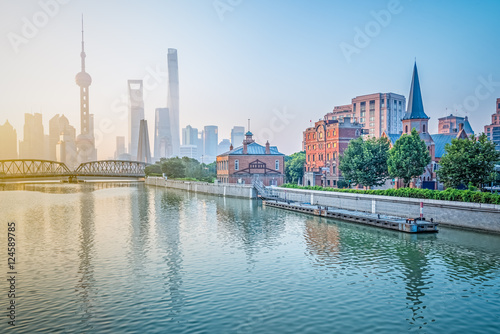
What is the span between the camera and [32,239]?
39.3 metres

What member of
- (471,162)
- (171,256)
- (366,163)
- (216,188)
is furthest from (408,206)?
(216,188)

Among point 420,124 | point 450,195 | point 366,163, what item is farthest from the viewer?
point 420,124

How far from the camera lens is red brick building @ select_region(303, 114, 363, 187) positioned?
88.7m

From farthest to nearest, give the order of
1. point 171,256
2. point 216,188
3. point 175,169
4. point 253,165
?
point 175,169 → point 253,165 → point 216,188 → point 171,256

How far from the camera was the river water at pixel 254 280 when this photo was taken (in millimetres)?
19109

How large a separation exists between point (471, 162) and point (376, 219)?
42.5 feet

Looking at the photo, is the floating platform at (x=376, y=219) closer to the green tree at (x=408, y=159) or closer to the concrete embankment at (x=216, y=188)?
the green tree at (x=408, y=159)

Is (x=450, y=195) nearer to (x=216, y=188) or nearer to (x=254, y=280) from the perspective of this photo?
(x=254, y=280)

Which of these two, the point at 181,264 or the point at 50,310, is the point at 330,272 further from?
the point at 50,310

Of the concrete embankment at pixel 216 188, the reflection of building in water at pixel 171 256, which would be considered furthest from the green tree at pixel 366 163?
the reflection of building in water at pixel 171 256

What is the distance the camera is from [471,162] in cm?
4534

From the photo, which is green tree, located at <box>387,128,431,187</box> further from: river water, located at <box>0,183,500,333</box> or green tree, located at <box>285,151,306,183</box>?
green tree, located at <box>285,151,306,183</box>

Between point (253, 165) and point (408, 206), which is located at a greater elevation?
point (253, 165)

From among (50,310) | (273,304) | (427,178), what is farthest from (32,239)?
(427,178)
